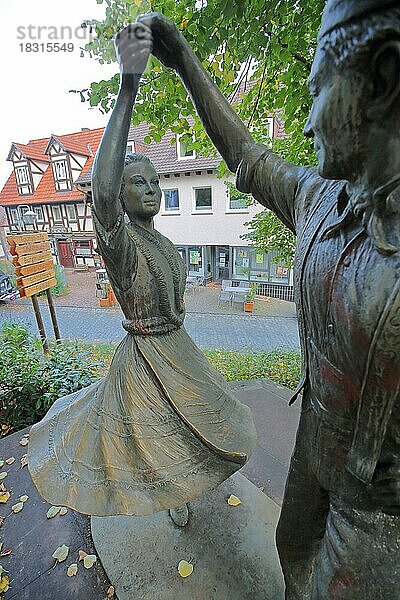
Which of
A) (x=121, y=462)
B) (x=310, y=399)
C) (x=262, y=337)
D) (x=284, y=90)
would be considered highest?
(x=284, y=90)

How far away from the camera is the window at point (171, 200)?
540 inches

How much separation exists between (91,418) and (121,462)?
291 mm

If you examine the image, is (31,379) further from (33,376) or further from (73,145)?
(73,145)

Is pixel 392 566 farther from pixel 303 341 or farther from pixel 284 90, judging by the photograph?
pixel 284 90

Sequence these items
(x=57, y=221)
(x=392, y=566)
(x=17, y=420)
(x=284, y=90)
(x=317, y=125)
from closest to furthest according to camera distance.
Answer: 1. (x=317, y=125)
2. (x=392, y=566)
3. (x=284, y=90)
4. (x=17, y=420)
5. (x=57, y=221)

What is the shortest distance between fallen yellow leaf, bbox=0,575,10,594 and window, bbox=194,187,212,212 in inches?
488

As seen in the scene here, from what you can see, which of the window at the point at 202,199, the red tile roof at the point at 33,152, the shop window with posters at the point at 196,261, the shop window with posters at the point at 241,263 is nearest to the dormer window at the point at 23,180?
the red tile roof at the point at 33,152

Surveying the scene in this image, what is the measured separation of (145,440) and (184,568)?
804 mm

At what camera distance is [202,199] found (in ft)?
44.1

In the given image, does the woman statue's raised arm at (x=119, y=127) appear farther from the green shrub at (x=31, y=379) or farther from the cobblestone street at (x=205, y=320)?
the cobblestone street at (x=205, y=320)

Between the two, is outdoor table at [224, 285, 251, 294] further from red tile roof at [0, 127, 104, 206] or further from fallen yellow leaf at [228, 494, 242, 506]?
fallen yellow leaf at [228, 494, 242, 506]

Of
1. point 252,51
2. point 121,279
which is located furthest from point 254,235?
point 121,279

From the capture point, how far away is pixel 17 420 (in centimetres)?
395

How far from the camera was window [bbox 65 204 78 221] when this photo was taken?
58.4ft
